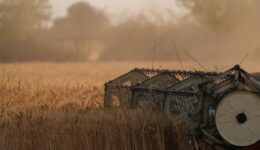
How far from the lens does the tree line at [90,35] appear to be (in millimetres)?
46250

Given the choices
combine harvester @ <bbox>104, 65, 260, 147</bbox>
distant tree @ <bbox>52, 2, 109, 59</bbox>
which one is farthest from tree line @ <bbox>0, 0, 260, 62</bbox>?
combine harvester @ <bbox>104, 65, 260, 147</bbox>

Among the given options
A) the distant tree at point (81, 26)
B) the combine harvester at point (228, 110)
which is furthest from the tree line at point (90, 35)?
the combine harvester at point (228, 110)

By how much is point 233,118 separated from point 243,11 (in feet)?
114

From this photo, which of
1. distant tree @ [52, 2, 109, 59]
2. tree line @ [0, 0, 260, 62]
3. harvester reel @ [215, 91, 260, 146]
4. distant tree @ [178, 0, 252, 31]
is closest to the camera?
harvester reel @ [215, 91, 260, 146]

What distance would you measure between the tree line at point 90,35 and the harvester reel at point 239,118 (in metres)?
36.9

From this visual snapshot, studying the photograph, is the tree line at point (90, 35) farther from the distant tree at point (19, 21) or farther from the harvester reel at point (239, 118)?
the harvester reel at point (239, 118)

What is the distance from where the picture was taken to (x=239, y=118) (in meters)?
5.37

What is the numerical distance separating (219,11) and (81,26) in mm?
15625

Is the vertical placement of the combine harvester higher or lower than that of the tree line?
lower

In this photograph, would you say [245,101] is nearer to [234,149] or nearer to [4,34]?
[234,149]

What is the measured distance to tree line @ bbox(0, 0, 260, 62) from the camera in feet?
152

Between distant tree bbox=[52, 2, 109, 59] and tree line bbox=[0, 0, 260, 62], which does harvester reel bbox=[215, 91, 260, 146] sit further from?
distant tree bbox=[52, 2, 109, 59]

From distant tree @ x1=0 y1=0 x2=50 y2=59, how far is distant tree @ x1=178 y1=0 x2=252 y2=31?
13.0 metres

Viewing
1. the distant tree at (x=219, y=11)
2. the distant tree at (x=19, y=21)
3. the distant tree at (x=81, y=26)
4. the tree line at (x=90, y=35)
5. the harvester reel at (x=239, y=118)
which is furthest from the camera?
the distant tree at (x=81, y=26)
